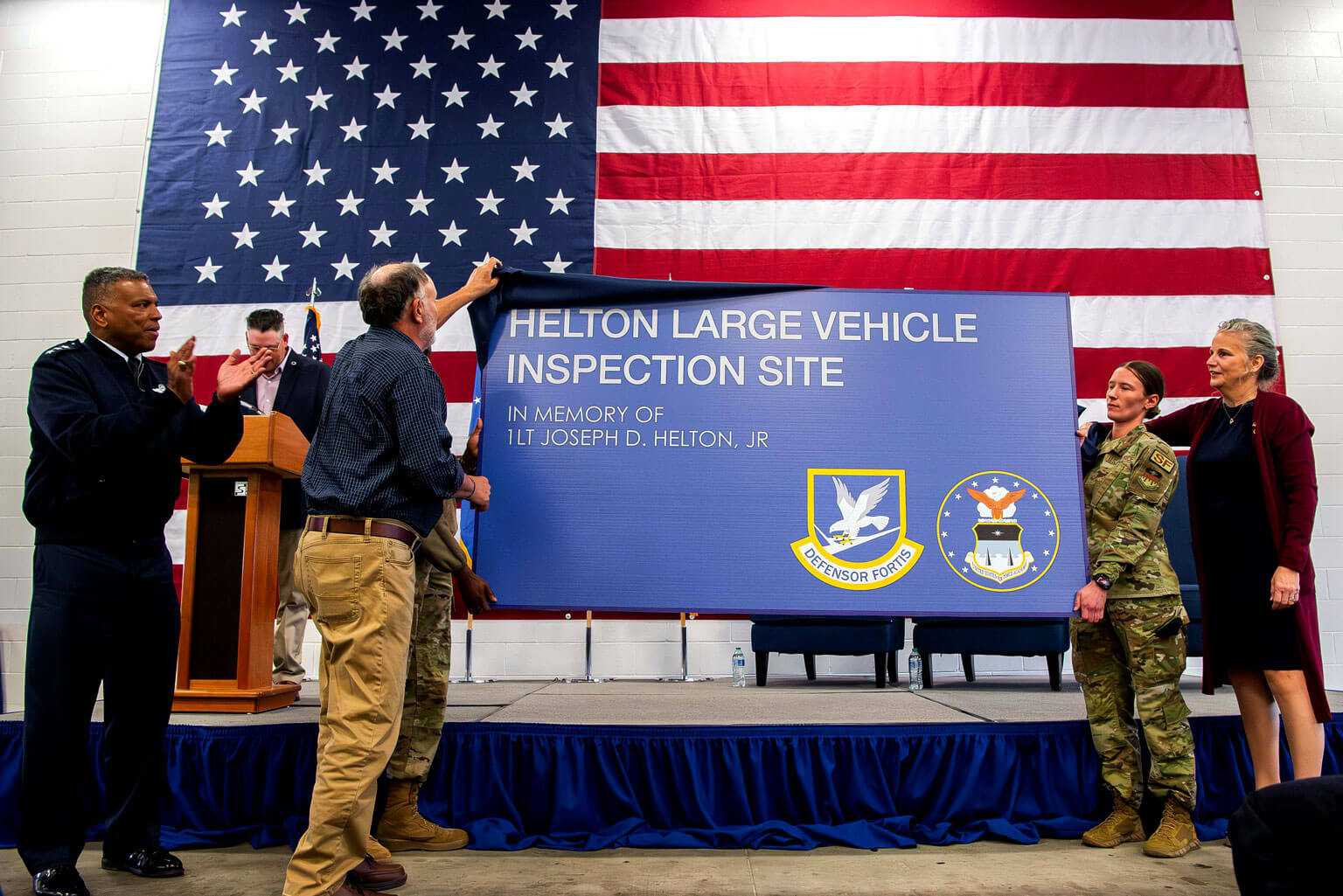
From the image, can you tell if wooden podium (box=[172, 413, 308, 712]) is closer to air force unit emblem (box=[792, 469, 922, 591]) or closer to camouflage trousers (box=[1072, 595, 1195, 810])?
air force unit emblem (box=[792, 469, 922, 591])

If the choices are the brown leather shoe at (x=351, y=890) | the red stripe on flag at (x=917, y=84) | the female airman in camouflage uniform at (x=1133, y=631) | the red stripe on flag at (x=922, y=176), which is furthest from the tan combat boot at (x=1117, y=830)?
the red stripe on flag at (x=917, y=84)

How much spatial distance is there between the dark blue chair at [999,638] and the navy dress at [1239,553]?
5.43 feet

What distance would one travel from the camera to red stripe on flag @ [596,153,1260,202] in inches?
195

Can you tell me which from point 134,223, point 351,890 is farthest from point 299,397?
point 134,223

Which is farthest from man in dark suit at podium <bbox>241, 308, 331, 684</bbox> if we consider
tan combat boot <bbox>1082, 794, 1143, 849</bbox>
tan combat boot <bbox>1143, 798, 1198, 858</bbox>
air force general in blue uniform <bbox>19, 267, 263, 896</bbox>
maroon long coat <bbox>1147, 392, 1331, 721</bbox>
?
maroon long coat <bbox>1147, 392, 1331, 721</bbox>

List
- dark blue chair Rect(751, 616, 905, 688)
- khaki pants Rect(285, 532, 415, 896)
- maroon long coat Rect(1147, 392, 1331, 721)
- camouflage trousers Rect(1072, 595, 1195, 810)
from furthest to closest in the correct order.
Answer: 1. dark blue chair Rect(751, 616, 905, 688)
2. camouflage trousers Rect(1072, 595, 1195, 810)
3. maroon long coat Rect(1147, 392, 1331, 721)
4. khaki pants Rect(285, 532, 415, 896)

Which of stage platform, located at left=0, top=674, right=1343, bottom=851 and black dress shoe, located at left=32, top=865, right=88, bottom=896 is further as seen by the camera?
stage platform, located at left=0, top=674, right=1343, bottom=851

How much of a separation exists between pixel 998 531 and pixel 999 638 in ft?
5.89

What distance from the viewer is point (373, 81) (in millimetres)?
5230

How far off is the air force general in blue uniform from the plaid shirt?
0.23m

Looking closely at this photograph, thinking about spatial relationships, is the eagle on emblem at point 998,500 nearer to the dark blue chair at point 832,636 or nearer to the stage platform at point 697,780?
the stage platform at point 697,780

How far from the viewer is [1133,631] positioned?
2.35m

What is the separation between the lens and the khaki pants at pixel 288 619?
3541mm

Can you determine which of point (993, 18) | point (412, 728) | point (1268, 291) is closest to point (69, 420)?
point (412, 728)
